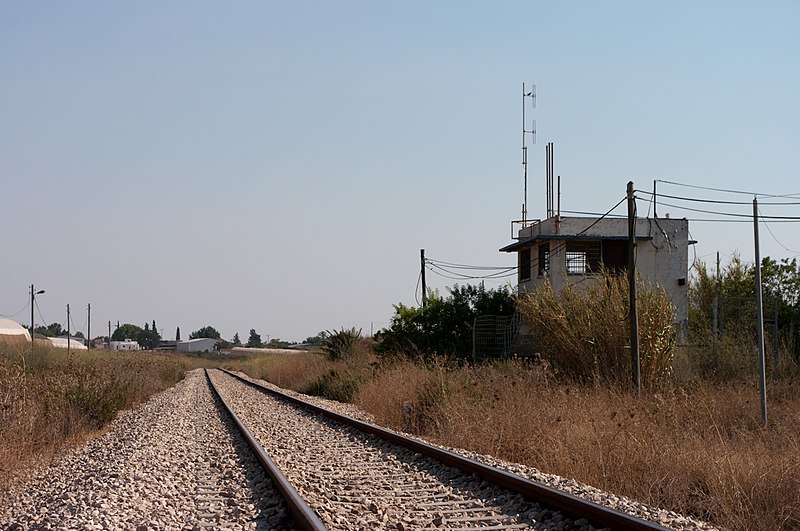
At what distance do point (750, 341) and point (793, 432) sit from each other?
9485mm

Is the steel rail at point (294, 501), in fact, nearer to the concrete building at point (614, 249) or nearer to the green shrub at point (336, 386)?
the green shrub at point (336, 386)

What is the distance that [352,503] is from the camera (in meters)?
8.46

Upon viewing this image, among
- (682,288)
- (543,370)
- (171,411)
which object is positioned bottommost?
(171,411)

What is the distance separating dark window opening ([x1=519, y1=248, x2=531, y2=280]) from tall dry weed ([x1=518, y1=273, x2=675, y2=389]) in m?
14.2

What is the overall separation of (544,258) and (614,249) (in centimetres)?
277

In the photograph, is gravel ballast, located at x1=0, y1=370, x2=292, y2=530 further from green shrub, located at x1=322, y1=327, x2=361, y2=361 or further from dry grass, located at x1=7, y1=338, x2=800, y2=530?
green shrub, located at x1=322, y1=327, x2=361, y2=361

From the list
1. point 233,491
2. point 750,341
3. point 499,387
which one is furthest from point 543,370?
point 233,491

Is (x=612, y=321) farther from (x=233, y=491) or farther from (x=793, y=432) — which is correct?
(x=233, y=491)

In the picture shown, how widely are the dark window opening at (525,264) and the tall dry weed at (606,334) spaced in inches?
559

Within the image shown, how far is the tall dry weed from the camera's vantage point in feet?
63.8

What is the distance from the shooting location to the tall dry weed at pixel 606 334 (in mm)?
19453

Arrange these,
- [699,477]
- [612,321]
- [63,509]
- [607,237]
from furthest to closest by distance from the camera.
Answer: [607,237], [612,321], [699,477], [63,509]

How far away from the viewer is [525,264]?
36.1 meters

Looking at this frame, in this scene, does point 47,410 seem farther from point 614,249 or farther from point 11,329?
point 11,329
